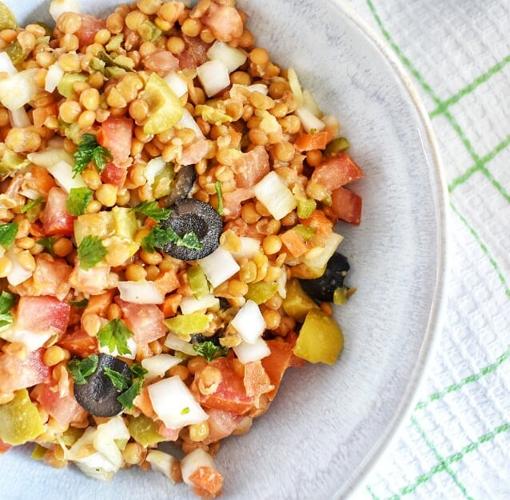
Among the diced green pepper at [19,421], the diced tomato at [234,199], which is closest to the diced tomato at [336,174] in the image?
the diced tomato at [234,199]

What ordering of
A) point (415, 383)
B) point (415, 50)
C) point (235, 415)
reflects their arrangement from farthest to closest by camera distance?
point (415, 50) < point (235, 415) < point (415, 383)

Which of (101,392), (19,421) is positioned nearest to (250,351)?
(101,392)

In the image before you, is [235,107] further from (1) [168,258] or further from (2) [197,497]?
(2) [197,497]

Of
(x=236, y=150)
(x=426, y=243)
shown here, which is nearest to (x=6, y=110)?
(x=236, y=150)

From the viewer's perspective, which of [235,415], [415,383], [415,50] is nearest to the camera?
[415,383]

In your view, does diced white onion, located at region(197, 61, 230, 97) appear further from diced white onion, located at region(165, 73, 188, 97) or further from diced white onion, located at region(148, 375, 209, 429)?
diced white onion, located at region(148, 375, 209, 429)

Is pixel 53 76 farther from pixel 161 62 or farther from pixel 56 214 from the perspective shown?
pixel 56 214

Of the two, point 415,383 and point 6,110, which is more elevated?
point 415,383
